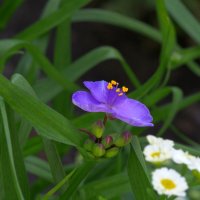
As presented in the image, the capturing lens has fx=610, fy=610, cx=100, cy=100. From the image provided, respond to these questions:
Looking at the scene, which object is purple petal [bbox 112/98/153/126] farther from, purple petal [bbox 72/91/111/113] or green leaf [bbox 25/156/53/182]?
green leaf [bbox 25/156/53/182]

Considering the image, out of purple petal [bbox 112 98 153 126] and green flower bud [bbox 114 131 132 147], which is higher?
purple petal [bbox 112 98 153 126]

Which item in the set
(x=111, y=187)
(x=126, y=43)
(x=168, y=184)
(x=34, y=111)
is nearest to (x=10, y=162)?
(x=34, y=111)

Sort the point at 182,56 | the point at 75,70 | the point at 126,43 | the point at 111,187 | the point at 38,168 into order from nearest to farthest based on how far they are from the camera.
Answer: the point at 111,187, the point at 38,168, the point at 75,70, the point at 182,56, the point at 126,43

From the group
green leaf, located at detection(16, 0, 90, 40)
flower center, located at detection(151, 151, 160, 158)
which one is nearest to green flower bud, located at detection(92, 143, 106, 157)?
flower center, located at detection(151, 151, 160, 158)

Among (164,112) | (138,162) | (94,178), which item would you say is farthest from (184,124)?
(138,162)

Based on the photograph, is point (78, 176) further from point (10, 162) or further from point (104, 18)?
point (104, 18)

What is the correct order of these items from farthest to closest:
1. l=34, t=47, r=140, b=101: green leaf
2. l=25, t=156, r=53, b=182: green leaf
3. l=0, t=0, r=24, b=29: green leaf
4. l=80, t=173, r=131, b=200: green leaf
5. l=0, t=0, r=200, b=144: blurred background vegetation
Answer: l=0, t=0, r=200, b=144: blurred background vegetation < l=0, t=0, r=24, b=29: green leaf < l=34, t=47, r=140, b=101: green leaf < l=25, t=156, r=53, b=182: green leaf < l=80, t=173, r=131, b=200: green leaf

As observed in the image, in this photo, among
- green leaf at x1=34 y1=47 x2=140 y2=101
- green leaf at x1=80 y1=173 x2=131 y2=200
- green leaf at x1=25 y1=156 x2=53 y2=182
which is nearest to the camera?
green leaf at x1=80 y1=173 x2=131 y2=200
